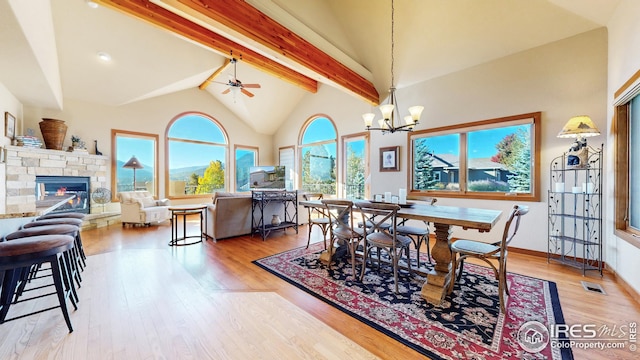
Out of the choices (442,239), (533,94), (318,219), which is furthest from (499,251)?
(533,94)

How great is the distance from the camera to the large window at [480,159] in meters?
3.57

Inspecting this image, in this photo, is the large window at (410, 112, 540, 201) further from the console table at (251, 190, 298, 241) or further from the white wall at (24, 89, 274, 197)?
the white wall at (24, 89, 274, 197)

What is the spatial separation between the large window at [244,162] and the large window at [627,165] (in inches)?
312

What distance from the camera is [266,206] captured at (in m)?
4.74

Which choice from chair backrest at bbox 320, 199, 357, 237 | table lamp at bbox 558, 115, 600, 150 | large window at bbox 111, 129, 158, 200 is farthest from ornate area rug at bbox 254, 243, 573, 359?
large window at bbox 111, 129, 158, 200

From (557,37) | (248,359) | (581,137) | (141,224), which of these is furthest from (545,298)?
(141,224)

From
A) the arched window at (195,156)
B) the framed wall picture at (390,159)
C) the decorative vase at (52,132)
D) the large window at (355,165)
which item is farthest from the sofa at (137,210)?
the framed wall picture at (390,159)

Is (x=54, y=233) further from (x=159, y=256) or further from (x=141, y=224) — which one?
(x=141, y=224)

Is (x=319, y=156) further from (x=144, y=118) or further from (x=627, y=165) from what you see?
(x=627, y=165)

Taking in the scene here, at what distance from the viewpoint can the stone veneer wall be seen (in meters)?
4.07

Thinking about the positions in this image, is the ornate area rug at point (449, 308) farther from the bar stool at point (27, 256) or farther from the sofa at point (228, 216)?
the bar stool at point (27, 256)

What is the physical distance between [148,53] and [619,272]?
7.86 meters

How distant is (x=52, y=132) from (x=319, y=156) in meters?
5.89

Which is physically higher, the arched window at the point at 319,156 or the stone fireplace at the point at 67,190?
the arched window at the point at 319,156
